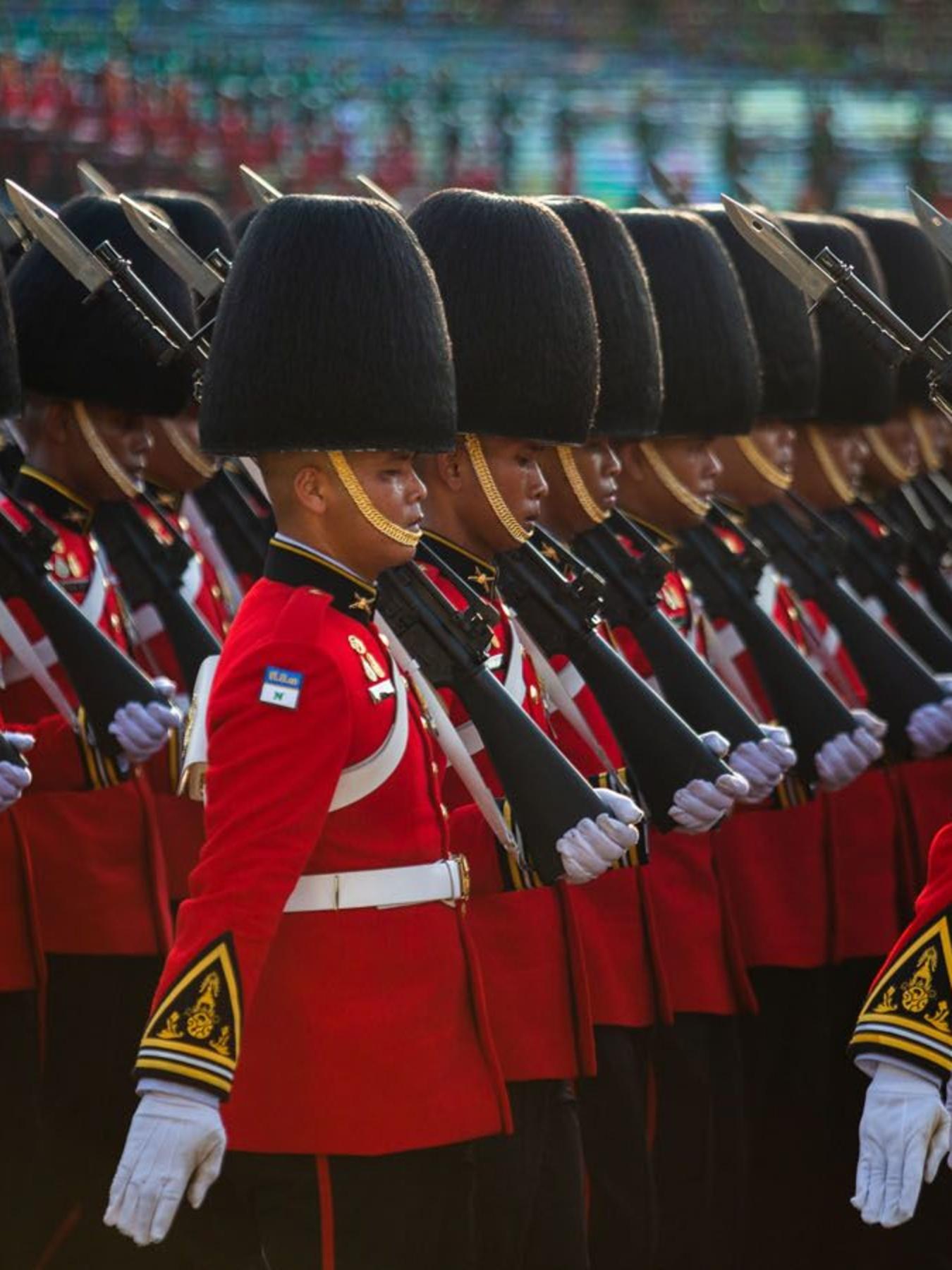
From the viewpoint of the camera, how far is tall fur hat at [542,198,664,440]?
5.02 m

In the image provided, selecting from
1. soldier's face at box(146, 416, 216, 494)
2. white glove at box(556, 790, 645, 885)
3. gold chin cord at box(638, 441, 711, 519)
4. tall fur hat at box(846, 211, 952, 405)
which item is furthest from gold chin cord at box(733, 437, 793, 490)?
white glove at box(556, 790, 645, 885)

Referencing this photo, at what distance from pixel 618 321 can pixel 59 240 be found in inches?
40.6

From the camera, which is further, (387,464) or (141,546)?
(141,546)

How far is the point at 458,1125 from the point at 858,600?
3.01 meters

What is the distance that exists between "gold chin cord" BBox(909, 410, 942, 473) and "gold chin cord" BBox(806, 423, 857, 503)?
700mm

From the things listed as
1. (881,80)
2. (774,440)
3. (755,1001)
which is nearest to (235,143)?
(881,80)

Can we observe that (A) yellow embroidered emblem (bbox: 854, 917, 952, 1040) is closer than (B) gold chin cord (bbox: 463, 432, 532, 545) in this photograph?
Yes

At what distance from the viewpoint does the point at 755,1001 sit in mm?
Answer: 5199

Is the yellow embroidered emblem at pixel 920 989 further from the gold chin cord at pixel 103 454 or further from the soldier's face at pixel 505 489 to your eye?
the gold chin cord at pixel 103 454

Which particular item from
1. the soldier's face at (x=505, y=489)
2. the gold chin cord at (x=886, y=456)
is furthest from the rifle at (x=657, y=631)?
the gold chin cord at (x=886, y=456)

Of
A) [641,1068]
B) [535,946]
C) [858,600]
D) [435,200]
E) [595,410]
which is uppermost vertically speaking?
[435,200]

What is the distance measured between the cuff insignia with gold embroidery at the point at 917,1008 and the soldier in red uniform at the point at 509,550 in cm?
56

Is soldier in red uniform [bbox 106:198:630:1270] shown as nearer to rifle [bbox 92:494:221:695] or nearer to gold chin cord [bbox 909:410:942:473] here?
rifle [bbox 92:494:221:695]

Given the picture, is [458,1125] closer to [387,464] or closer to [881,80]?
[387,464]
